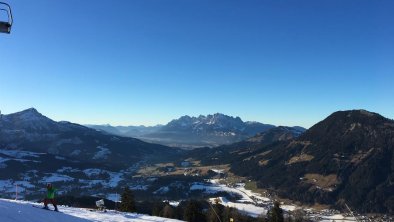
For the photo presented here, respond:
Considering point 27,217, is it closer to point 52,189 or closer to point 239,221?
point 52,189

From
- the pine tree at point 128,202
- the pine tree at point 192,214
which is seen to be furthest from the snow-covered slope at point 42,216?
the pine tree at point 192,214

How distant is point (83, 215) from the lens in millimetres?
50312

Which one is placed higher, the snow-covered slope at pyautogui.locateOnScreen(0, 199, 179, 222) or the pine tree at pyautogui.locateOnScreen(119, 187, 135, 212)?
the snow-covered slope at pyautogui.locateOnScreen(0, 199, 179, 222)

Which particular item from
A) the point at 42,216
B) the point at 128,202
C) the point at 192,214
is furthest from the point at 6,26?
the point at 192,214

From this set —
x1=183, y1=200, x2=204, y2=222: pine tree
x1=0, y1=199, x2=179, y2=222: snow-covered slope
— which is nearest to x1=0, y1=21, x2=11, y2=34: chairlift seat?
x1=0, y1=199, x2=179, y2=222: snow-covered slope

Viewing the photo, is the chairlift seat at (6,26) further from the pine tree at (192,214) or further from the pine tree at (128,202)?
the pine tree at (192,214)

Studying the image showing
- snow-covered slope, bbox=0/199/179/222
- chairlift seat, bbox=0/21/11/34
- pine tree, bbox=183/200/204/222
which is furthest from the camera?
pine tree, bbox=183/200/204/222

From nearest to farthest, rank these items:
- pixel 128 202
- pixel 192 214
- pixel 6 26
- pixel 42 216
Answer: pixel 6 26 < pixel 42 216 < pixel 128 202 < pixel 192 214

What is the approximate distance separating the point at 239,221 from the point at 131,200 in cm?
3824

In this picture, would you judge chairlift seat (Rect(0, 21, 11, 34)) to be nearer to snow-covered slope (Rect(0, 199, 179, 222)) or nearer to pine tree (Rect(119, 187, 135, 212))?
snow-covered slope (Rect(0, 199, 179, 222))

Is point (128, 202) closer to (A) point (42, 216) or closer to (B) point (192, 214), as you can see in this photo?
(B) point (192, 214)

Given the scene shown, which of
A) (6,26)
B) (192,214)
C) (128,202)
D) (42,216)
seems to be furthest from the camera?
(192,214)

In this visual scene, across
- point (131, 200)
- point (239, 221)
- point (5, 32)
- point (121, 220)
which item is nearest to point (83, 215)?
point (121, 220)

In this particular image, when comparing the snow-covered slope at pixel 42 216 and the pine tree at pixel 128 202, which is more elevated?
the snow-covered slope at pixel 42 216
